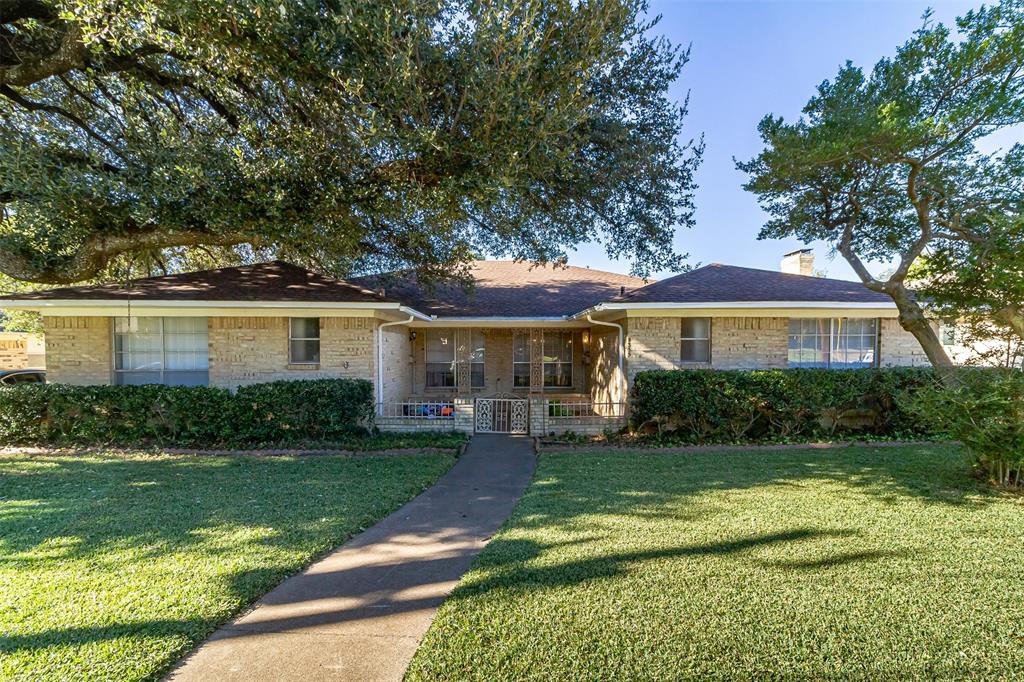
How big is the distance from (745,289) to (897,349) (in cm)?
420

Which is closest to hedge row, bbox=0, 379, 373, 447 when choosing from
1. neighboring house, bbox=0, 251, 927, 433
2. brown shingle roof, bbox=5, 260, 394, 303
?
neighboring house, bbox=0, 251, 927, 433

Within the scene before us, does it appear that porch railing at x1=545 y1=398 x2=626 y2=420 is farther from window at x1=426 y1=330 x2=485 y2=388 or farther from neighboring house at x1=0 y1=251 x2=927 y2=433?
window at x1=426 y1=330 x2=485 y2=388

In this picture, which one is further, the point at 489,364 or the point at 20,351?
the point at 20,351

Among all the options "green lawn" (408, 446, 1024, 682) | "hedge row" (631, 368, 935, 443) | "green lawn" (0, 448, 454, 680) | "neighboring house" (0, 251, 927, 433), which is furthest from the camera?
"neighboring house" (0, 251, 927, 433)

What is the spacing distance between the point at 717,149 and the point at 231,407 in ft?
38.5

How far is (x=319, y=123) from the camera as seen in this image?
7.40 m

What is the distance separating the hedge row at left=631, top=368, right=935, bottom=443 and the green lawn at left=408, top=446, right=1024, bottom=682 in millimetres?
3237

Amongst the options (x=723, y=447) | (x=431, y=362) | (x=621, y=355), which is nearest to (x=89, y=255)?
(x=431, y=362)

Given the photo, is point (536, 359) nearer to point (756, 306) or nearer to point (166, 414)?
point (756, 306)

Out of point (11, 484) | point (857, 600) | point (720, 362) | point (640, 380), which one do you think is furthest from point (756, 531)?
point (11, 484)

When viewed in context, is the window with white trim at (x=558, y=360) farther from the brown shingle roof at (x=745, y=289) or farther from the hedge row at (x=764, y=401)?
the hedge row at (x=764, y=401)

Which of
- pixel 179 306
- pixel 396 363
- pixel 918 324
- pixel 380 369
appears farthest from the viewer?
pixel 396 363

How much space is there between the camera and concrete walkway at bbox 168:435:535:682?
2.91m

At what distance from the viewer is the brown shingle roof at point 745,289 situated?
425 inches
